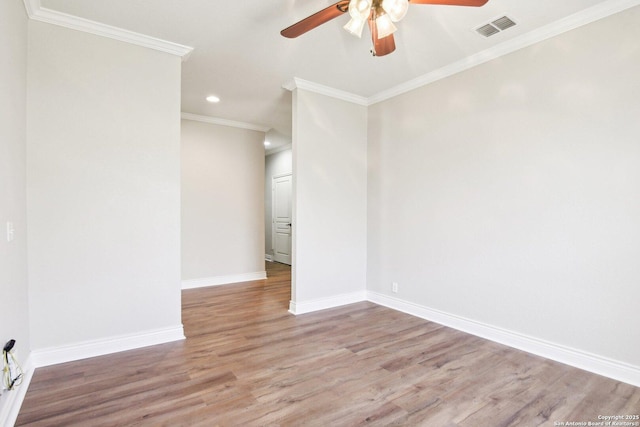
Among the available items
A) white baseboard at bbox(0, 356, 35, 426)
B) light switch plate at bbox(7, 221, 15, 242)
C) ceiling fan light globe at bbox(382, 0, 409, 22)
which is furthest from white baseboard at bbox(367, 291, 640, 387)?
light switch plate at bbox(7, 221, 15, 242)

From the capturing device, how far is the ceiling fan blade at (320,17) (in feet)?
A: 6.18

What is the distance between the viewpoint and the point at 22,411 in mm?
1929

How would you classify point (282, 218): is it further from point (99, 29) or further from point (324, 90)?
point (99, 29)

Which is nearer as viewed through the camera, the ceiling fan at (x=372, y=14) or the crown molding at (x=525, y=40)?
the ceiling fan at (x=372, y=14)

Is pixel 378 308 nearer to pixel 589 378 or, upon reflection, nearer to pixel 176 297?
pixel 589 378

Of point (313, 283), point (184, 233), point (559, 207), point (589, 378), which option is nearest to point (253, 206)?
point (184, 233)

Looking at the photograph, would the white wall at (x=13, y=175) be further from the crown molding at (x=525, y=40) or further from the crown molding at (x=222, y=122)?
the crown molding at (x=525, y=40)

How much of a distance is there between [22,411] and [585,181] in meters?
4.14

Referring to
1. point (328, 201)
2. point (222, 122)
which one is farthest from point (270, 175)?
point (328, 201)

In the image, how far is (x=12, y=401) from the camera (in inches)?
74.0

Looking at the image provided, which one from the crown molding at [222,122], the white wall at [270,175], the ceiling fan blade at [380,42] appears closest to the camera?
the ceiling fan blade at [380,42]

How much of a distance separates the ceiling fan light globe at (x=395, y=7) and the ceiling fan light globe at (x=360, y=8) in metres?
0.09

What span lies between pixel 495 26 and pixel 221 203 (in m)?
4.36

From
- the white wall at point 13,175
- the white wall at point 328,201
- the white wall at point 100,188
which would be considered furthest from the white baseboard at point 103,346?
the white wall at point 328,201
